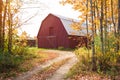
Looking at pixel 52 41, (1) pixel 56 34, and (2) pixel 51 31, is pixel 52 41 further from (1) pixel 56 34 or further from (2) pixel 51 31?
(2) pixel 51 31

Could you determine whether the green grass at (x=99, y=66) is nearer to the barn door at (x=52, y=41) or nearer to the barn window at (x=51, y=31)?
the barn door at (x=52, y=41)

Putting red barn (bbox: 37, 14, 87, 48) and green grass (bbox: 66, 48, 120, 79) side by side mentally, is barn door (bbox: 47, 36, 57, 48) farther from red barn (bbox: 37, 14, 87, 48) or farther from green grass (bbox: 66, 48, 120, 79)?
green grass (bbox: 66, 48, 120, 79)

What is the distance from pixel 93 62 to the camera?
594 inches

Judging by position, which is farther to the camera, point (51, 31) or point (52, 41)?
point (51, 31)

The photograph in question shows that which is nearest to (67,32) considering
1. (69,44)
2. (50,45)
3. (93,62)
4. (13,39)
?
(69,44)

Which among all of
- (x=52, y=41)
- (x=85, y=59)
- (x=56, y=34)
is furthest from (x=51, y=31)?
(x=85, y=59)

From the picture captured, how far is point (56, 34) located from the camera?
130 ft

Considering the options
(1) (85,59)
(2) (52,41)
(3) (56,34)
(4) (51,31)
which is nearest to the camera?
(1) (85,59)

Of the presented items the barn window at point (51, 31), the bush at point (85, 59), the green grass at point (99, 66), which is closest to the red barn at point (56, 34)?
the barn window at point (51, 31)

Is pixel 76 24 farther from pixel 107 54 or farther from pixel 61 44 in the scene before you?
pixel 61 44

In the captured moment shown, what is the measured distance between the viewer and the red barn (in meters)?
37.9

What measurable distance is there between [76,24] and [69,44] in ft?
66.1

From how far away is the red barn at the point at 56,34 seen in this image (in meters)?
37.9

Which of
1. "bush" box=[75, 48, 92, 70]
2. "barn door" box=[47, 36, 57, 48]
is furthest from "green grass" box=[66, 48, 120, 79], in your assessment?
"barn door" box=[47, 36, 57, 48]
